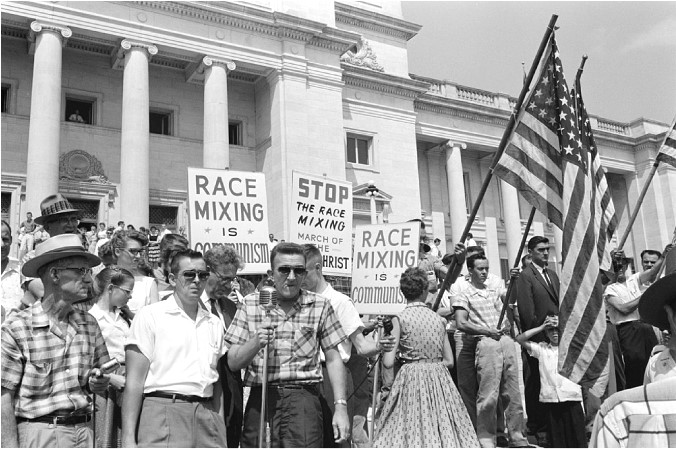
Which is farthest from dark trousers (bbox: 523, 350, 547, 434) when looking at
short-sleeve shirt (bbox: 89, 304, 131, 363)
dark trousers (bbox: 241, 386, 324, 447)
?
short-sleeve shirt (bbox: 89, 304, 131, 363)

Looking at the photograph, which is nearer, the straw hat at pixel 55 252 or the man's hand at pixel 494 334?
the straw hat at pixel 55 252

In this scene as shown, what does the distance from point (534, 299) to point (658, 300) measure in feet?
14.4

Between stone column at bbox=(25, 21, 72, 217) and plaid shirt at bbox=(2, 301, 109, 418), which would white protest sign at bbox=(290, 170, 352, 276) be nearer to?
plaid shirt at bbox=(2, 301, 109, 418)

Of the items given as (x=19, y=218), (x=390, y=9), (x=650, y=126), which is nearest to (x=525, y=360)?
(x=19, y=218)

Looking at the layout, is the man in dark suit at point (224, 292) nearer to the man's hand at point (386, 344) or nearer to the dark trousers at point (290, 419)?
the dark trousers at point (290, 419)

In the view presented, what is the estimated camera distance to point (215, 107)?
2330 cm

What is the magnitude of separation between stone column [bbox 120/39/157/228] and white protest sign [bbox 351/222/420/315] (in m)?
13.0

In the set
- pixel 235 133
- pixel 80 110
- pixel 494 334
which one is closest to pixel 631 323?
pixel 494 334

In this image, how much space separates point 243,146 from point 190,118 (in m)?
2.37

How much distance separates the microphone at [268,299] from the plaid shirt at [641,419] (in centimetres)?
245

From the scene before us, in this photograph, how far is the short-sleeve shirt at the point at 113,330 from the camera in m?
5.31

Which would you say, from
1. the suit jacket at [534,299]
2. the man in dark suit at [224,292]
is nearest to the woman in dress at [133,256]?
the man in dark suit at [224,292]

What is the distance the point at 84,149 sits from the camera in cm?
2345

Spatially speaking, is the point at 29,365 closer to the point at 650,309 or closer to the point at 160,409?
the point at 160,409
